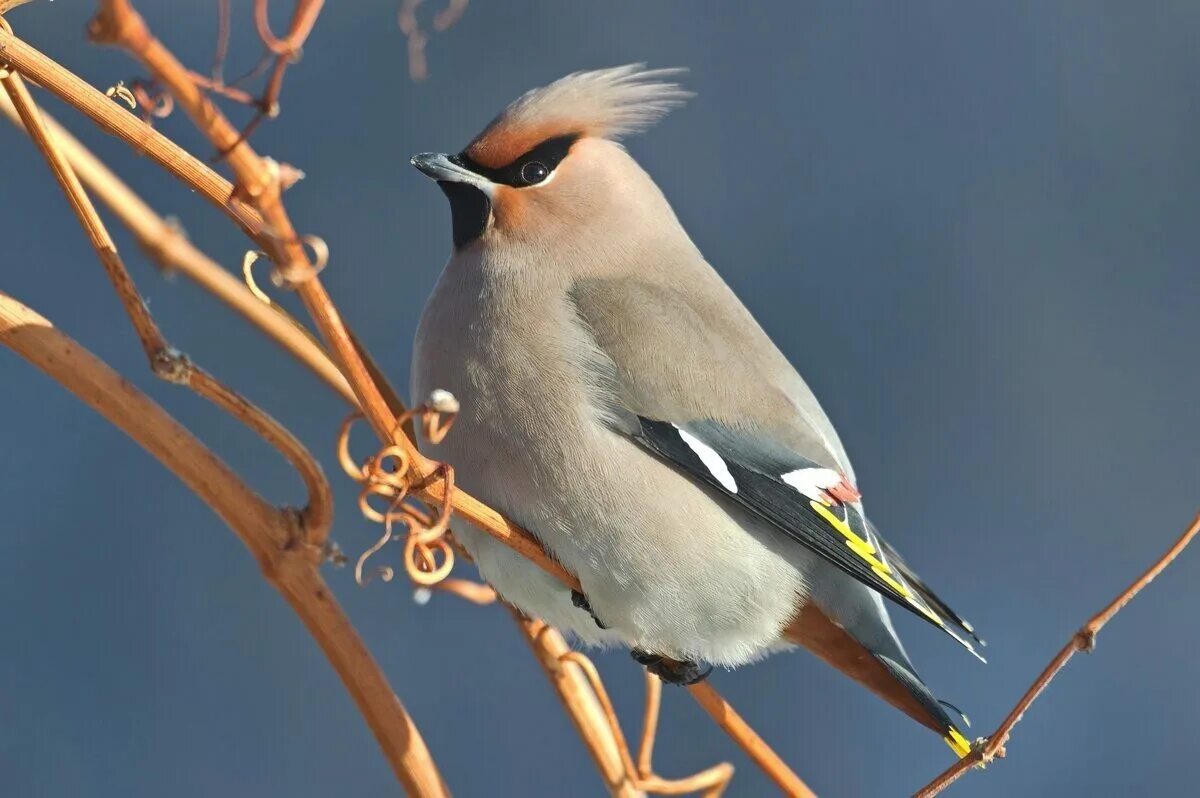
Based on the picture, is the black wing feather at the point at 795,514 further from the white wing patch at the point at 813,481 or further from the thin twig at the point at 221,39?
the thin twig at the point at 221,39

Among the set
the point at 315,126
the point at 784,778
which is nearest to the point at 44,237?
the point at 315,126

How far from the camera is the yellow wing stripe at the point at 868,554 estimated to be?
1.79 meters

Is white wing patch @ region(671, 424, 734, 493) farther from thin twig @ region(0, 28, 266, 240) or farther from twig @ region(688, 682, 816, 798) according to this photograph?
thin twig @ region(0, 28, 266, 240)

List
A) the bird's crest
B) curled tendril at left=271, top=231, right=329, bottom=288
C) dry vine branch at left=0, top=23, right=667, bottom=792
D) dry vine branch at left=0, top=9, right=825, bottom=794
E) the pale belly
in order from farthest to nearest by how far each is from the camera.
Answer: the bird's crest
the pale belly
dry vine branch at left=0, top=23, right=667, bottom=792
curled tendril at left=271, top=231, right=329, bottom=288
dry vine branch at left=0, top=9, right=825, bottom=794

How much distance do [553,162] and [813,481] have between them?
1.54 ft

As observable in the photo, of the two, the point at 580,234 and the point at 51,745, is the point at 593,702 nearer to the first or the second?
the point at 580,234

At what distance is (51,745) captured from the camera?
9.99 feet

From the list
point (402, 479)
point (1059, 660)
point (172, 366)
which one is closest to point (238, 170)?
point (172, 366)

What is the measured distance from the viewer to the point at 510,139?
1.87 metres

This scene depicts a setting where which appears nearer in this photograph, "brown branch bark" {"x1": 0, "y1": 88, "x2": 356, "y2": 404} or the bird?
"brown branch bark" {"x1": 0, "y1": 88, "x2": 356, "y2": 404}

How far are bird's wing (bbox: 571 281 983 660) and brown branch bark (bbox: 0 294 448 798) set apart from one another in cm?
53

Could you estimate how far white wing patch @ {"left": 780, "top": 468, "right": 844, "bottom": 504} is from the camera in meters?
1.86

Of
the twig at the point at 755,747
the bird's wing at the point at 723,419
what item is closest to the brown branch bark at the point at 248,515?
the twig at the point at 755,747

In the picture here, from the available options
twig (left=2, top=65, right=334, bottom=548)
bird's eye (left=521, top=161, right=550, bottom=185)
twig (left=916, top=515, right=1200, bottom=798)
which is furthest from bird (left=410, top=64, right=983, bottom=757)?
twig (left=2, top=65, right=334, bottom=548)
